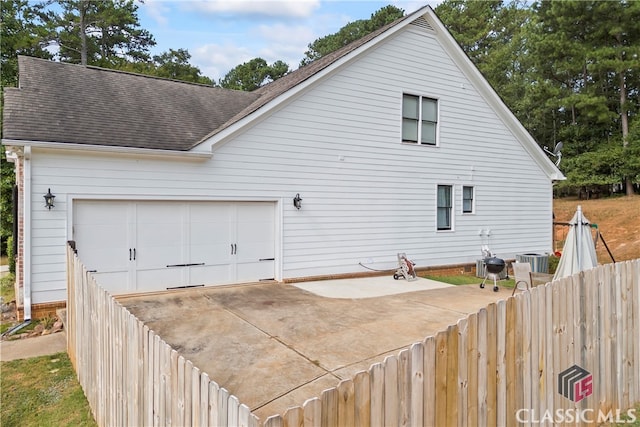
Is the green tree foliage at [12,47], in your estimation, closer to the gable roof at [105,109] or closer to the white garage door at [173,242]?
the gable roof at [105,109]

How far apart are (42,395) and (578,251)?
7930 millimetres

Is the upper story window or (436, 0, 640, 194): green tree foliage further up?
(436, 0, 640, 194): green tree foliage

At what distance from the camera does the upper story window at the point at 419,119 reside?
11.6 meters

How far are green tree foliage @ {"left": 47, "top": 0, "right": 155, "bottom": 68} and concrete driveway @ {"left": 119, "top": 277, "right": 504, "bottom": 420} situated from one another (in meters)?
23.7

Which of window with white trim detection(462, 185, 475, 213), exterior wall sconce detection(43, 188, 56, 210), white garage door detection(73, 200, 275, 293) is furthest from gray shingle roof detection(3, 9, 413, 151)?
window with white trim detection(462, 185, 475, 213)

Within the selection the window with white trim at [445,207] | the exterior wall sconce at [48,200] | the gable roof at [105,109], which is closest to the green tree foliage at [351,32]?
the window with white trim at [445,207]

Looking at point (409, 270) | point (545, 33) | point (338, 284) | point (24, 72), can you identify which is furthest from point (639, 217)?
point (24, 72)

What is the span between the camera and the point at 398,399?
2.16 metres

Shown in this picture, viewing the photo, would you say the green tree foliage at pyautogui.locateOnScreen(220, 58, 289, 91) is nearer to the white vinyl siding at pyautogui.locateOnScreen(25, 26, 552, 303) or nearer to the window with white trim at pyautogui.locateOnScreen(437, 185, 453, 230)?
the white vinyl siding at pyautogui.locateOnScreen(25, 26, 552, 303)

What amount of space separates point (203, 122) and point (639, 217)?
22050 millimetres

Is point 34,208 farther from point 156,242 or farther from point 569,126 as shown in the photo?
point 569,126

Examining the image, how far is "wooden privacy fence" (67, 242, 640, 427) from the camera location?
2.03 metres

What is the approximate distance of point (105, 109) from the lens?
891cm

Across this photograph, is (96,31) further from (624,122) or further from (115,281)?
(624,122)
